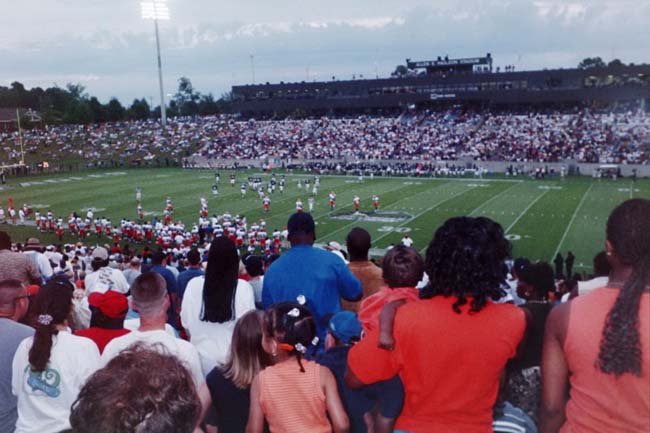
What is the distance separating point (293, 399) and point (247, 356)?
35 centimetres

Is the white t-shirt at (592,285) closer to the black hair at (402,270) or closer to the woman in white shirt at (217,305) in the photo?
the black hair at (402,270)

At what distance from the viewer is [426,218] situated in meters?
24.9

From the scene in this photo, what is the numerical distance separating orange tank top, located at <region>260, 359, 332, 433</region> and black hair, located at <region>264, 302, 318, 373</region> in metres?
0.06

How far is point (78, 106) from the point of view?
80.0m

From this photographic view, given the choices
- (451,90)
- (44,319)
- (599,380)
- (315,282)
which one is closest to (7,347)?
(44,319)

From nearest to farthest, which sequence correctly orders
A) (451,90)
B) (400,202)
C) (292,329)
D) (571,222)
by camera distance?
1. (292,329)
2. (571,222)
3. (400,202)
4. (451,90)

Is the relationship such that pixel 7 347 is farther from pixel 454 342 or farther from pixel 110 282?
pixel 110 282

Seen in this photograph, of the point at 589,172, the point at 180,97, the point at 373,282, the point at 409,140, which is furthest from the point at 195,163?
the point at 180,97

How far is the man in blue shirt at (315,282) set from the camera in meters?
4.22

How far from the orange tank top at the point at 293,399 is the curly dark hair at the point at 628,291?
124 centimetres

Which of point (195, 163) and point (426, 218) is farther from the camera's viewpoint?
point (195, 163)

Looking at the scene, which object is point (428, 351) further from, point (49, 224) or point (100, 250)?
point (49, 224)

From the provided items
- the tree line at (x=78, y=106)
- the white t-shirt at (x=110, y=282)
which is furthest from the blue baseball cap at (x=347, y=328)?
the tree line at (x=78, y=106)

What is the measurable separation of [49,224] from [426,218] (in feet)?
49.5
